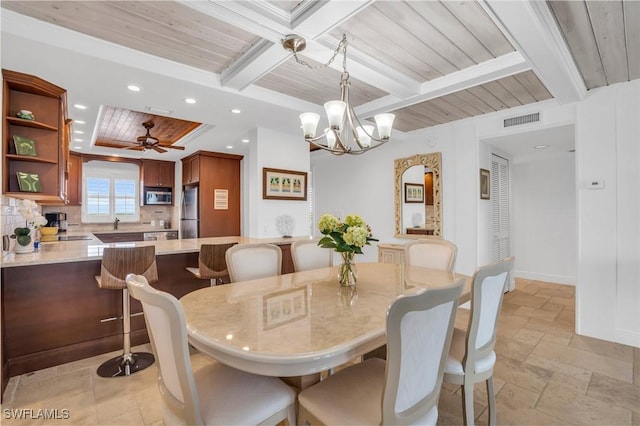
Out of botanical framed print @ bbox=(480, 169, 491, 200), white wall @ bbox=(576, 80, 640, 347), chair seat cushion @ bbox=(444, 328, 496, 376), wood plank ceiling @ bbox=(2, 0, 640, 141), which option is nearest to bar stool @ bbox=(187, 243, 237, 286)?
wood plank ceiling @ bbox=(2, 0, 640, 141)

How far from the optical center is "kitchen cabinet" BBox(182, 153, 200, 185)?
18.1 ft

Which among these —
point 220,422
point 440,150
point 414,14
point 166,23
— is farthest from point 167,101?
point 440,150

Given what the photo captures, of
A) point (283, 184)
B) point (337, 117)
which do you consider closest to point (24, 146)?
point (283, 184)

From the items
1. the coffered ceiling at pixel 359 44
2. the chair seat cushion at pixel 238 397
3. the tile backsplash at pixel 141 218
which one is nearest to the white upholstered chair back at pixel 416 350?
the chair seat cushion at pixel 238 397

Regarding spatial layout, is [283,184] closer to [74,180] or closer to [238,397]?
[238,397]

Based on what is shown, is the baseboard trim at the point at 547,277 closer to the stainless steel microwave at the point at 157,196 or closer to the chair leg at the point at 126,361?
the chair leg at the point at 126,361

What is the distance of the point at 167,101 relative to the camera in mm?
3004

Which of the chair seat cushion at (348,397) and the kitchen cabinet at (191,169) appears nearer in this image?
the chair seat cushion at (348,397)

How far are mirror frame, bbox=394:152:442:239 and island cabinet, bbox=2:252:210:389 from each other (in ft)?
11.7

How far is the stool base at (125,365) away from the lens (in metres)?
2.38

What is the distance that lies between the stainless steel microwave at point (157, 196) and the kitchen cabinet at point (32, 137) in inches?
142

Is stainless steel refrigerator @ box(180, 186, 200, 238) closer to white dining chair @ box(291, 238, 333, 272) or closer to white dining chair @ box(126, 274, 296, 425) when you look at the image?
white dining chair @ box(291, 238, 333, 272)

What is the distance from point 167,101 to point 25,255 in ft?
5.79

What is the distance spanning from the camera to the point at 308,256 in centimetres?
280
